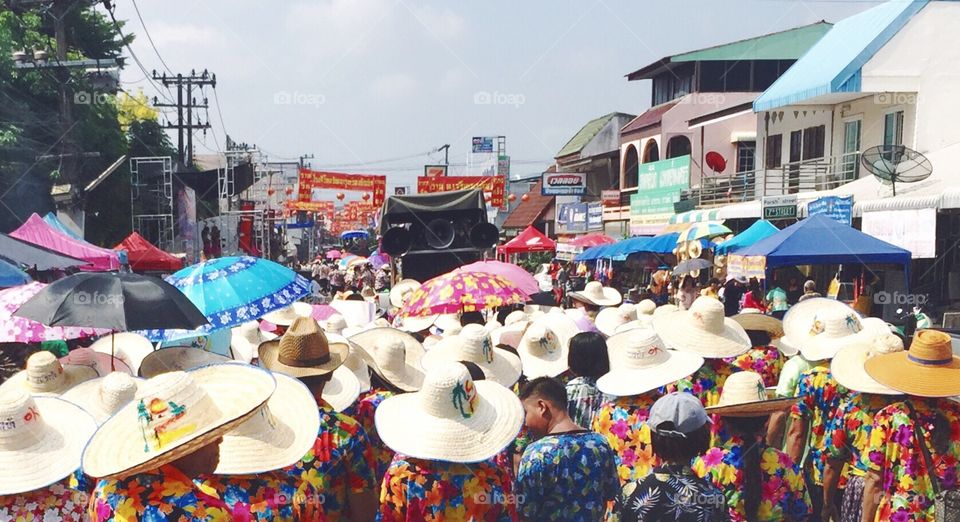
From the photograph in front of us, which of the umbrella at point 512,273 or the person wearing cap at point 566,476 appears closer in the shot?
the person wearing cap at point 566,476

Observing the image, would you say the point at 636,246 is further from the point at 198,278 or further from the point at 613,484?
the point at 613,484

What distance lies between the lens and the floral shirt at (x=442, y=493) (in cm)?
328

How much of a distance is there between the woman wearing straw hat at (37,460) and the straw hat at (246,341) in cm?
309

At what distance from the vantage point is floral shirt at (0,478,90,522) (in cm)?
335

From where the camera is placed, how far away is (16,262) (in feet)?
39.2

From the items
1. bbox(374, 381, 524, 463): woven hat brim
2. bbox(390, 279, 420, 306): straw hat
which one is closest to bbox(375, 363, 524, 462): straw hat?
bbox(374, 381, 524, 463): woven hat brim

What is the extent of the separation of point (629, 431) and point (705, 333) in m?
1.31

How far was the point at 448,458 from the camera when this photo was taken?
3.23 meters

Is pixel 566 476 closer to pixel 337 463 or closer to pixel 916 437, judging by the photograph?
pixel 337 463

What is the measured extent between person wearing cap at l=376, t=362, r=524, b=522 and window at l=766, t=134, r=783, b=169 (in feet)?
67.2

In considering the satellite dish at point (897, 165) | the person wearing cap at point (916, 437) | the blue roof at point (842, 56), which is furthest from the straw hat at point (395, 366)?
the blue roof at point (842, 56)

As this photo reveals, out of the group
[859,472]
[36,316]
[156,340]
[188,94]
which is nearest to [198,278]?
[156,340]

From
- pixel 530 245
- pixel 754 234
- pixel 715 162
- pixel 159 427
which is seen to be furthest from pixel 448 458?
pixel 715 162

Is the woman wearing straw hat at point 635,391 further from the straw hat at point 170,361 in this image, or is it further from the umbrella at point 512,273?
the umbrella at point 512,273
